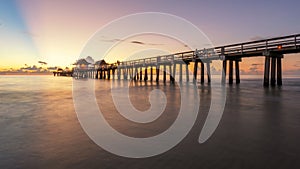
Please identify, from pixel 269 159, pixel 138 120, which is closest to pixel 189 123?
pixel 138 120

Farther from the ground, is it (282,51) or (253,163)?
(282,51)

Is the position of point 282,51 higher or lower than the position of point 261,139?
higher

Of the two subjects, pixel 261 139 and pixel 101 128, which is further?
pixel 101 128

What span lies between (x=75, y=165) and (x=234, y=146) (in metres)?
2.57

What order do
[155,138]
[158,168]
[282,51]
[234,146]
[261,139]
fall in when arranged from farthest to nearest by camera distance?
[282,51]
[155,138]
[261,139]
[234,146]
[158,168]

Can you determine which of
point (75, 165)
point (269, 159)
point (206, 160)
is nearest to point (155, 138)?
point (206, 160)

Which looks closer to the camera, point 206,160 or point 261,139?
point 206,160

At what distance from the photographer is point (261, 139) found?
3.91 m

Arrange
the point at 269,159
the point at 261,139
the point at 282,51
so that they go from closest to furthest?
the point at 269,159 → the point at 261,139 → the point at 282,51

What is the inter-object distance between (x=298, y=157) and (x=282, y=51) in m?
17.6

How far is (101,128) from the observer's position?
16.5 ft

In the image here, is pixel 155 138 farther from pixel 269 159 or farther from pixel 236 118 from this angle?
pixel 236 118

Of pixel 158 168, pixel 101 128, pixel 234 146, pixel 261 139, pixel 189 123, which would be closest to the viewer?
pixel 158 168

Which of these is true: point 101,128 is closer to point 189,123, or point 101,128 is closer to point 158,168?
point 189,123
